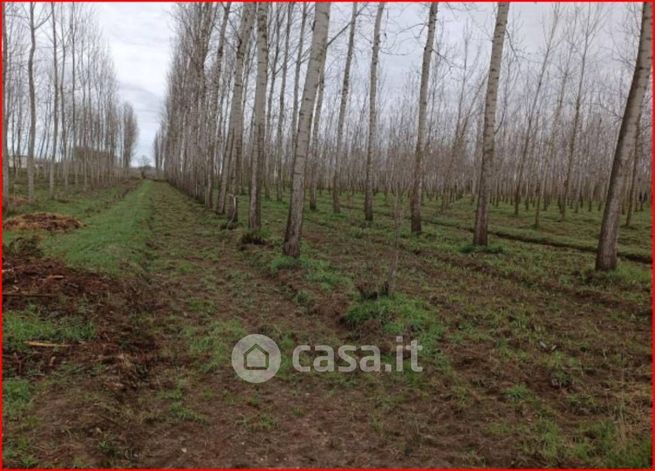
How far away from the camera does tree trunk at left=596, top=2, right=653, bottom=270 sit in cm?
788

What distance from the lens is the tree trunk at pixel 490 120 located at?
10531mm

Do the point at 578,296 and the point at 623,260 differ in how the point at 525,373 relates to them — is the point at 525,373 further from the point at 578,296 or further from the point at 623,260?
the point at 623,260

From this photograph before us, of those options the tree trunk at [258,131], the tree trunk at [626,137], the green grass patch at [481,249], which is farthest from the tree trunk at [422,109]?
the tree trunk at [626,137]

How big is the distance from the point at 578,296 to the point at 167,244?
9213 millimetres

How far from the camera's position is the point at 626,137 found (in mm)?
7977

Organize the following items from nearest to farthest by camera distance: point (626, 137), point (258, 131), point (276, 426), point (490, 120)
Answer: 1. point (276, 426)
2. point (626, 137)
3. point (490, 120)
4. point (258, 131)

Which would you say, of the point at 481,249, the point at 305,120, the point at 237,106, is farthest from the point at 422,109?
the point at 237,106

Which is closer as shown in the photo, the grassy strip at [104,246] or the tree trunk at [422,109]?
the grassy strip at [104,246]

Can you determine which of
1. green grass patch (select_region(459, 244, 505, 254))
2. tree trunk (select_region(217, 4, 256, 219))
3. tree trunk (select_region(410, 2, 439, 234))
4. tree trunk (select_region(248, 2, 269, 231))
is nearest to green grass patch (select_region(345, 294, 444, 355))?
green grass patch (select_region(459, 244, 505, 254))

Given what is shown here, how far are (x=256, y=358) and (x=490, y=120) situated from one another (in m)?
8.66

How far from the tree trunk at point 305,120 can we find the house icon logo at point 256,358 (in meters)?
3.76

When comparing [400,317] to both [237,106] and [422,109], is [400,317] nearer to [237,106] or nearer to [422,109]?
[422,109]

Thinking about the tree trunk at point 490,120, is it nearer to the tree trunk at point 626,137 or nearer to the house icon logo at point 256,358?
the tree trunk at point 626,137

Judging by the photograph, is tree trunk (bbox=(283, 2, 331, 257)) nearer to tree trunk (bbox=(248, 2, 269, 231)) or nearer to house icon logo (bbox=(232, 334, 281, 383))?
tree trunk (bbox=(248, 2, 269, 231))
